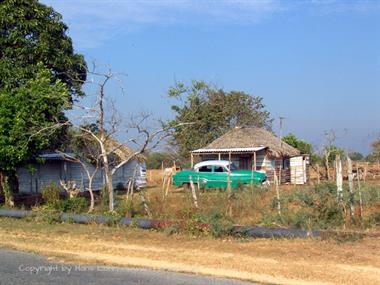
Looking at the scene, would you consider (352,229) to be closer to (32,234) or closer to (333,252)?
(333,252)

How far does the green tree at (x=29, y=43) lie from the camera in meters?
21.3

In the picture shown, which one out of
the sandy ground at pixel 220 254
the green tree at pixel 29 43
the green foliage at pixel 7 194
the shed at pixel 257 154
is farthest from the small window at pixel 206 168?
the sandy ground at pixel 220 254

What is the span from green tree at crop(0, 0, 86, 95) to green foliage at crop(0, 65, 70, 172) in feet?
3.20

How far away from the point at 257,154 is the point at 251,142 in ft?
3.35

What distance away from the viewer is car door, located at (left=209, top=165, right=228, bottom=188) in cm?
3016

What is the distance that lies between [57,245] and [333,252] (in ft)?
19.6

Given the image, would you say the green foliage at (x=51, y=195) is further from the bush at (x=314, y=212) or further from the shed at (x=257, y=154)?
the shed at (x=257, y=154)

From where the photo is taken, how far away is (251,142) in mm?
37719

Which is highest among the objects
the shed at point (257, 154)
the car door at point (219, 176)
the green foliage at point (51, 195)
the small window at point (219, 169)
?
the shed at point (257, 154)

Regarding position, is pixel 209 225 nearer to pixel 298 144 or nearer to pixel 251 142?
pixel 251 142

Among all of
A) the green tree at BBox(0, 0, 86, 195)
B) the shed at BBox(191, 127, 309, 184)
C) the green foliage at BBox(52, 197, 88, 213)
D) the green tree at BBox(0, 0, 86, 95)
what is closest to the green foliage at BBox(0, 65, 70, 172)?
the green tree at BBox(0, 0, 86, 195)

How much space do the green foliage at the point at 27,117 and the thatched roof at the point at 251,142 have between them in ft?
62.6

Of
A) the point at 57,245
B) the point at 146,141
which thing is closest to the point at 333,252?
the point at 57,245

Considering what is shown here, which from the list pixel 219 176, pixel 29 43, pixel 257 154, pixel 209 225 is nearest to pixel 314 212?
pixel 209 225
